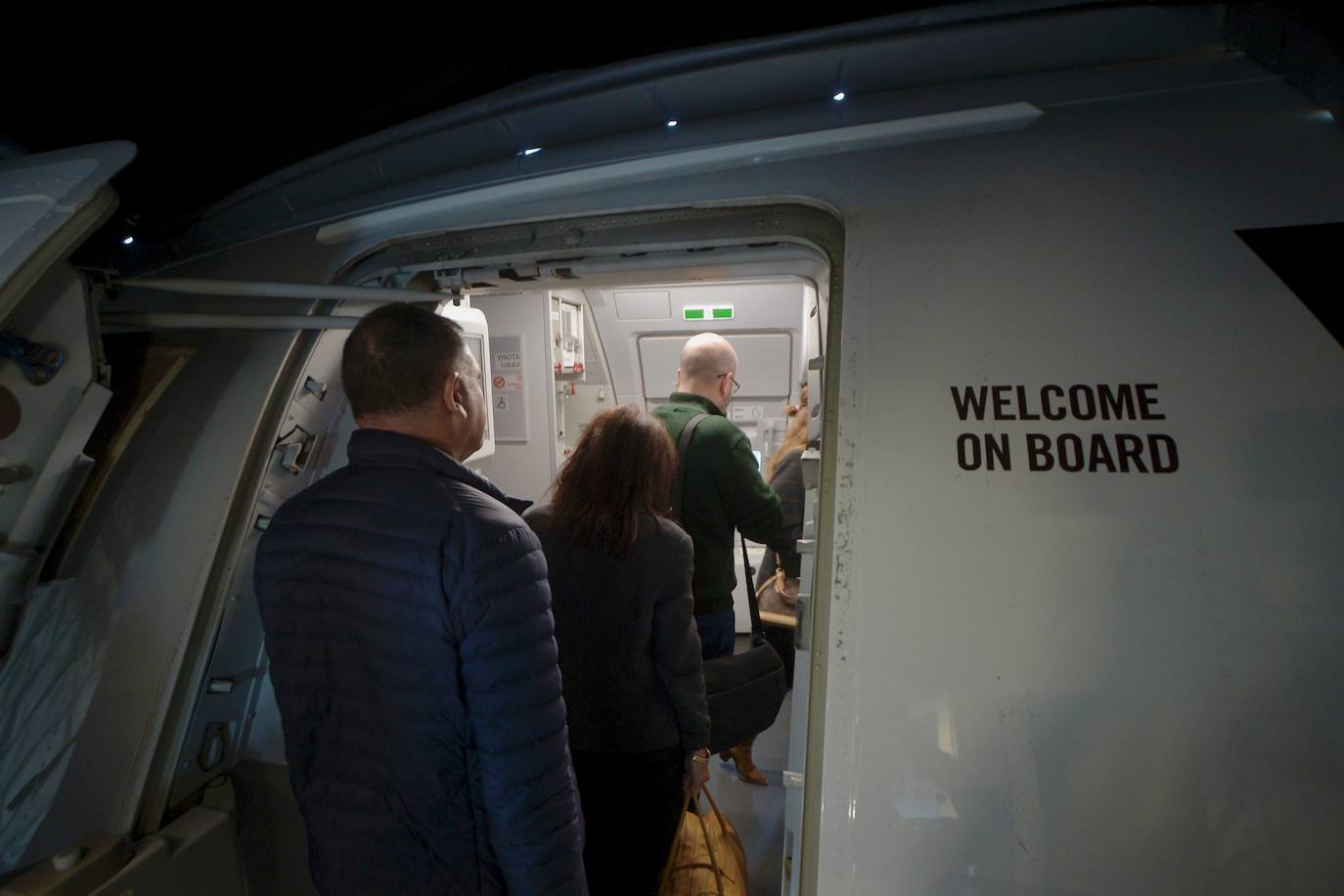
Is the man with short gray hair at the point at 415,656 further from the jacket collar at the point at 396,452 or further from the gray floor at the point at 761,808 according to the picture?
the gray floor at the point at 761,808

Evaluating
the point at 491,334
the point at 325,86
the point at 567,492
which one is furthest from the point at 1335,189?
the point at 491,334

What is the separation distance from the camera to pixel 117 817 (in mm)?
1409

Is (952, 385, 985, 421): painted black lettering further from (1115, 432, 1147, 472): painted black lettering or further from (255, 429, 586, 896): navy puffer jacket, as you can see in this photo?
(255, 429, 586, 896): navy puffer jacket

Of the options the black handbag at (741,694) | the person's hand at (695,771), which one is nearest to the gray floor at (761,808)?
the black handbag at (741,694)

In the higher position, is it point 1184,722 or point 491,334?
point 491,334

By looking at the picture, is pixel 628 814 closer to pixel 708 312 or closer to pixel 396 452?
pixel 396 452

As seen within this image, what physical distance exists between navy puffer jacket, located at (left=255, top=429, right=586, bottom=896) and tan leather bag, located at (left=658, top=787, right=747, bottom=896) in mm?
571

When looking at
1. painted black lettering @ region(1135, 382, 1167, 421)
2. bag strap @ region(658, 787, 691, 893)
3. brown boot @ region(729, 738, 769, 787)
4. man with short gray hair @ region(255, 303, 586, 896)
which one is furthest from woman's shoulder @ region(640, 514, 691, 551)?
brown boot @ region(729, 738, 769, 787)

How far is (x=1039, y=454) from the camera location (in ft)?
3.34

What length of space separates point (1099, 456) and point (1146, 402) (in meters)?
0.14

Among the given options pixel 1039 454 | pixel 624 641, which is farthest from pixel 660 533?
pixel 1039 454

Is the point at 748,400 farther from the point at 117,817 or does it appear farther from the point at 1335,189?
the point at 117,817

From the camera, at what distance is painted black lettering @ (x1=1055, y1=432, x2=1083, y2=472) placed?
1.00 meters

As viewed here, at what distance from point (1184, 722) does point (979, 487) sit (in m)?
0.49
